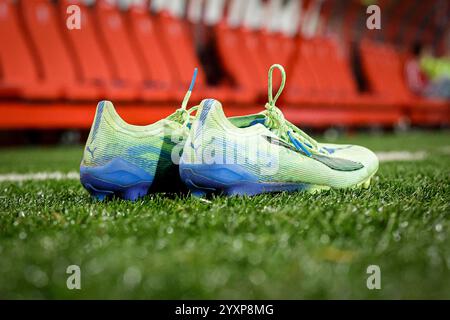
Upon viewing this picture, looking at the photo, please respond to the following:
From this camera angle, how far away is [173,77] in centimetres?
603

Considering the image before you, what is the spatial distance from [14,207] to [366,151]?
1030 mm

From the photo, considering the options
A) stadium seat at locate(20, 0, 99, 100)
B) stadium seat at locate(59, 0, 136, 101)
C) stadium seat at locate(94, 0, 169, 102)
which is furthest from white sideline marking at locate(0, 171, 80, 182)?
stadium seat at locate(94, 0, 169, 102)

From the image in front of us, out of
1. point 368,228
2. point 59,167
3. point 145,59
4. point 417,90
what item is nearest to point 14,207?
point 368,228

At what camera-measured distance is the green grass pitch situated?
2.45 feet

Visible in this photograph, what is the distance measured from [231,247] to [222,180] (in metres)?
0.47

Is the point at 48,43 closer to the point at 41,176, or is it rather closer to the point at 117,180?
the point at 41,176

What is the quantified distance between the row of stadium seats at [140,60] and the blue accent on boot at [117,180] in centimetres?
304

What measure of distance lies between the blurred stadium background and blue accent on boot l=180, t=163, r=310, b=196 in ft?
10.6

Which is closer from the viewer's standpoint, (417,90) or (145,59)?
(145,59)

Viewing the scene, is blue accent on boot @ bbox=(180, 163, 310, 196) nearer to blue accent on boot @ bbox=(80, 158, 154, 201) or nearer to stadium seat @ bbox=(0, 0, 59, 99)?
blue accent on boot @ bbox=(80, 158, 154, 201)

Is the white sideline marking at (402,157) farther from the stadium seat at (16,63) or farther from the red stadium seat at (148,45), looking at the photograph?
the red stadium seat at (148,45)
